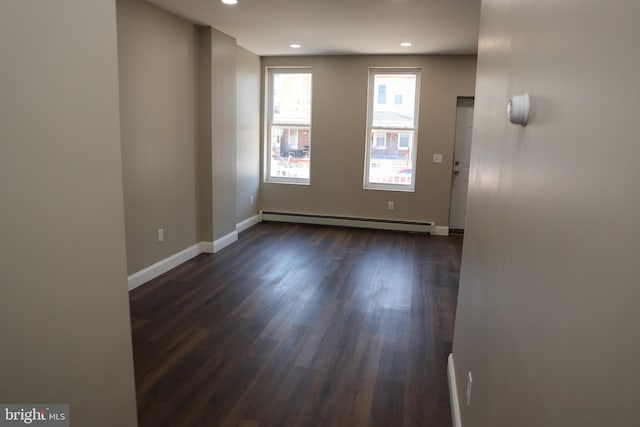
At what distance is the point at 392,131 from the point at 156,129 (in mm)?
3632

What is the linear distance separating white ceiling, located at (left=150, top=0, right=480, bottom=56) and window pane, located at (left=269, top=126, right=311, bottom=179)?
1359 mm

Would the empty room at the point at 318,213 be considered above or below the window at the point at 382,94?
below

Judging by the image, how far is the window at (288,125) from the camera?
687cm

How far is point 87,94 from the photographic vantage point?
1337 millimetres

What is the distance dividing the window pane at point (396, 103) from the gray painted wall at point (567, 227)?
205 inches

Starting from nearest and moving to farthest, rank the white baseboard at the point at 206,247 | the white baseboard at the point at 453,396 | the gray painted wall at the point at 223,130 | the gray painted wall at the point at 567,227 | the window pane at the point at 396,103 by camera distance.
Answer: the gray painted wall at the point at 567,227
the white baseboard at the point at 453,396
the gray painted wall at the point at 223,130
the white baseboard at the point at 206,247
the window pane at the point at 396,103

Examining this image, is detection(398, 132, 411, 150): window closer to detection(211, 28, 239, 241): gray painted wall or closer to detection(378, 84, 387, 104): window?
detection(378, 84, 387, 104): window

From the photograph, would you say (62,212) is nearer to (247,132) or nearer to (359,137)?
(247,132)

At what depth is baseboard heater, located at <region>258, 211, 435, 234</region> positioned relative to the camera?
670 cm

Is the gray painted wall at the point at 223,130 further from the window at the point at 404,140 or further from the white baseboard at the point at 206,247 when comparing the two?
the window at the point at 404,140

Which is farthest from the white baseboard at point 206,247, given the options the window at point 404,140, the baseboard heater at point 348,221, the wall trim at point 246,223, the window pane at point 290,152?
the window at point 404,140

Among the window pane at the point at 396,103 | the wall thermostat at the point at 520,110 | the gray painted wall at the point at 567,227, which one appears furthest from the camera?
the window pane at the point at 396,103

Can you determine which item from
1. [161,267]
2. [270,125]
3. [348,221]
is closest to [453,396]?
[161,267]

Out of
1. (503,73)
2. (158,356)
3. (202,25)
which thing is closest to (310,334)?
(158,356)
